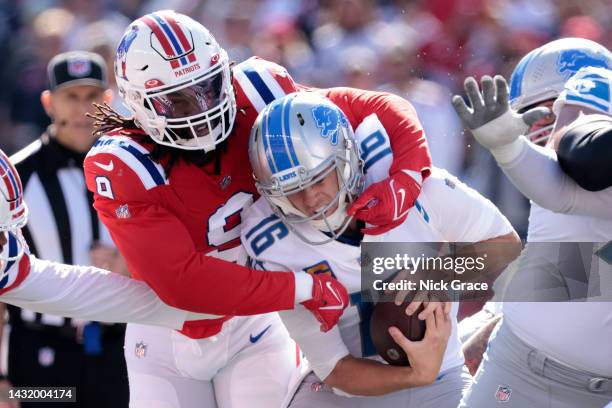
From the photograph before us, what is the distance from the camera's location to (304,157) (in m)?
3.23

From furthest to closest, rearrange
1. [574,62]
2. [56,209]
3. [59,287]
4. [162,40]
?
[56,209], [574,62], [162,40], [59,287]

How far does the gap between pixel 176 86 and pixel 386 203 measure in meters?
0.80

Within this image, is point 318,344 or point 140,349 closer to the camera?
point 318,344

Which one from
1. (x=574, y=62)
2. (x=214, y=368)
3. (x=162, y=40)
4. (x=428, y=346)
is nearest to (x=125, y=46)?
(x=162, y=40)

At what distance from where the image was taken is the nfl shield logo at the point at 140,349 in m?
3.81

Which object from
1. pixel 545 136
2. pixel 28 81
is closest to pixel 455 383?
pixel 545 136

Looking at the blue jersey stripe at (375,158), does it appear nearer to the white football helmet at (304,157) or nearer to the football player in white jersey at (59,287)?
the white football helmet at (304,157)

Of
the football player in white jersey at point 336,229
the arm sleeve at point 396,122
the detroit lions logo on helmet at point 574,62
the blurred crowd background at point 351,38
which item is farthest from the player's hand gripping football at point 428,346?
the blurred crowd background at point 351,38

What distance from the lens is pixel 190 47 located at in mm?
3498

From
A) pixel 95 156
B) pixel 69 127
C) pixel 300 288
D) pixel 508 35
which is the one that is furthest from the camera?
pixel 508 35

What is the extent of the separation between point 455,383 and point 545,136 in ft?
3.25

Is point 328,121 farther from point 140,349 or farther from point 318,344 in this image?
point 140,349

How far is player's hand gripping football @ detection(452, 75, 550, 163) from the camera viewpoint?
269 centimetres

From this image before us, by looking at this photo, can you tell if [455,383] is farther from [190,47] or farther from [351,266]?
[190,47]
